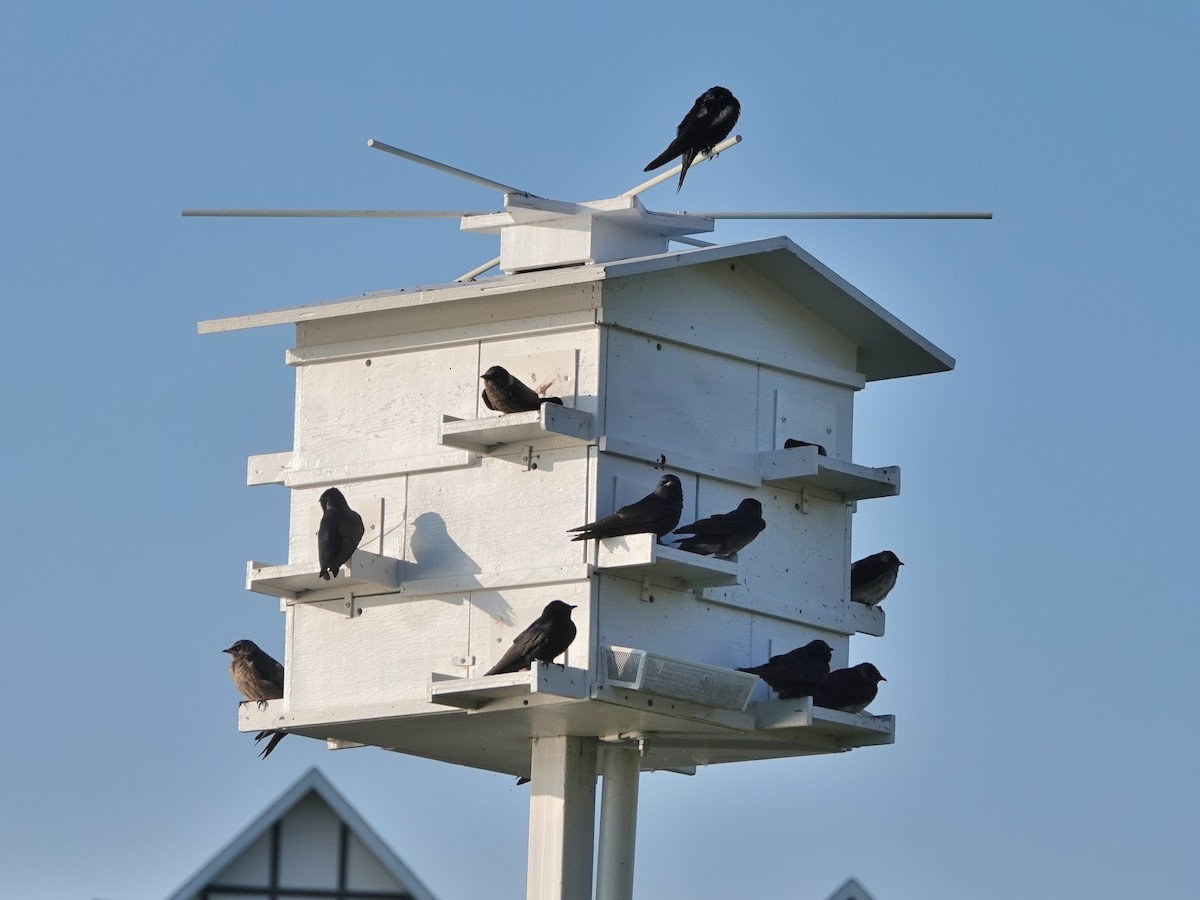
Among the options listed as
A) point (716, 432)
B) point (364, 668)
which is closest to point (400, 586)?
point (364, 668)

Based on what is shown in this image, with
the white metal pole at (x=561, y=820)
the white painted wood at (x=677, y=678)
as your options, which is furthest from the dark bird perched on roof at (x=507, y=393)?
the white metal pole at (x=561, y=820)

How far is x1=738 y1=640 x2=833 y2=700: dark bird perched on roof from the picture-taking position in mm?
17188

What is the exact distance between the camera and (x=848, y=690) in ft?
57.7

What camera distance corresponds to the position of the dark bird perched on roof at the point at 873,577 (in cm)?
1831

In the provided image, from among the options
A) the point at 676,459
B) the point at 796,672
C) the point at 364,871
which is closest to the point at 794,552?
the point at 796,672

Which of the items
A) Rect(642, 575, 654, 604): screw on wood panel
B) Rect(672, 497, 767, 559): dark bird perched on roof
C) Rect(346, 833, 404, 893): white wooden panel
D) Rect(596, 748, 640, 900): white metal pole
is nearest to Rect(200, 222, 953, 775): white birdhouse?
Rect(642, 575, 654, 604): screw on wood panel

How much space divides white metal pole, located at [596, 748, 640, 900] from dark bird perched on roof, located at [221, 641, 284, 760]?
1.77 meters

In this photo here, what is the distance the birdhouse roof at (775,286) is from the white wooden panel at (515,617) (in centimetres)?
153

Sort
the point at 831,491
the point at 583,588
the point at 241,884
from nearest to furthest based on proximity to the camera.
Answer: the point at 241,884
the point at 583,588
the point at 831,491

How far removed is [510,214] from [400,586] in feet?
7.19

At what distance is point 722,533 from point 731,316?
4.41 ft

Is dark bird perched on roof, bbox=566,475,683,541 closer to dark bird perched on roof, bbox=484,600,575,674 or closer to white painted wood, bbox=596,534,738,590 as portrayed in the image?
white painted wood, bbox=596,534,738,590

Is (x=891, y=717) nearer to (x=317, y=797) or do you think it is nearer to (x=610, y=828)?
(x=610, y=828)

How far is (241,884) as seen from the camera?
11953 millimetres
